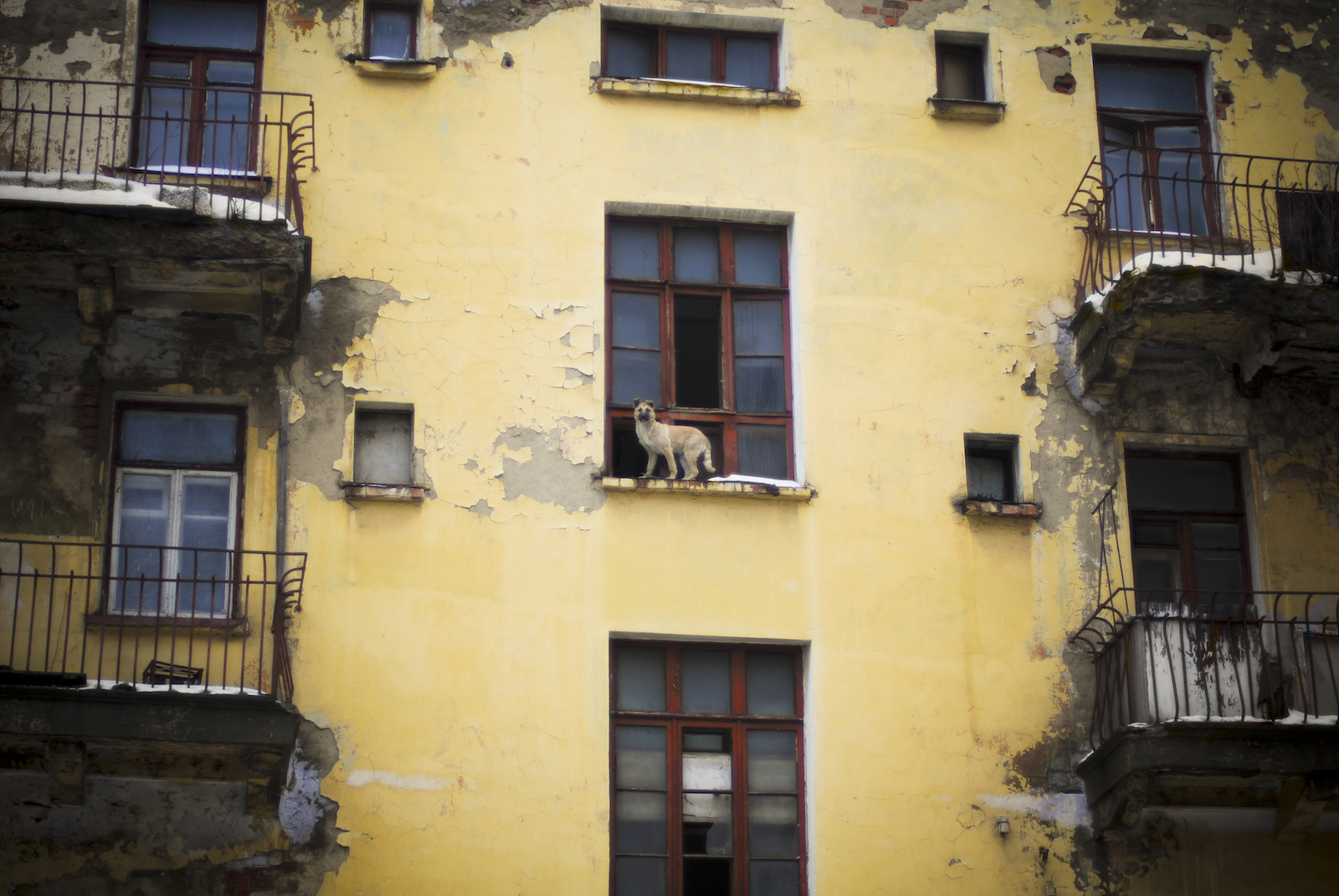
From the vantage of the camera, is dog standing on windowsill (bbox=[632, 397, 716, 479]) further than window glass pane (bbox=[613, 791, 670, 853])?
Yes

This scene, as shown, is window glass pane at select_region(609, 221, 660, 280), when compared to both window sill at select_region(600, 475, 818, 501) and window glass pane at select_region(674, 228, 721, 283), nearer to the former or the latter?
window glass pane at select_region(674, 228, 721, 283)

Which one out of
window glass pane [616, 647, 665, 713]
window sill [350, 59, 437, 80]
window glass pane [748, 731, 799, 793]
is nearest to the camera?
window glass pane [748, 731, 799, 793]

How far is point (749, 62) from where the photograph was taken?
516 inches

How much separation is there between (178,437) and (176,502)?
1.59ft

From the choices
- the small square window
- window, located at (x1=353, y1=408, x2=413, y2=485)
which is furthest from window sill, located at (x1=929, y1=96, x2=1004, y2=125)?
window, located at (x1=353, y1=408, x2=413, y2=485)

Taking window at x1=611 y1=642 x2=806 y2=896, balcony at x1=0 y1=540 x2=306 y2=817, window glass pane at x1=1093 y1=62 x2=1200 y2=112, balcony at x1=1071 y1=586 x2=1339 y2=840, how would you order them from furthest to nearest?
1. window glass pane at x1=1093 y1=62 x2=1200 y2=112
2. window at x1=611 y1=642 x2=806 y2=896
3. balcony at x1=1071 y1=586 x2=1339 y2=840
4. balcony at x1=0 y1=540 x2=306 y2=817

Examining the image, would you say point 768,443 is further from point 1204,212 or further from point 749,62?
point 1204,212

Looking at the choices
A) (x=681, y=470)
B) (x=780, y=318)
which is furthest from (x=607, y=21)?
(x=681, y=470)

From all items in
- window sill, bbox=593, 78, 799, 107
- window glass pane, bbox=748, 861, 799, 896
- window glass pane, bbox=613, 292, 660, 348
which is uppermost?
window sill, bbox=593, 78, 799, 107

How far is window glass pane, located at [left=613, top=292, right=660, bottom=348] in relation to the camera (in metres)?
12.3

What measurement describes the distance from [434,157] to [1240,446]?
621 centimetres

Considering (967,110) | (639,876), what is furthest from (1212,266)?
(639,876)

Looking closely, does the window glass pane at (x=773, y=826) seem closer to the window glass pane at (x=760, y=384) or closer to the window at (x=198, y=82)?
the window glass pane at (x=760, y=384)

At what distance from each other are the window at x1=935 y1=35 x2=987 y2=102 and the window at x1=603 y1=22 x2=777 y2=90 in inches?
51.5
